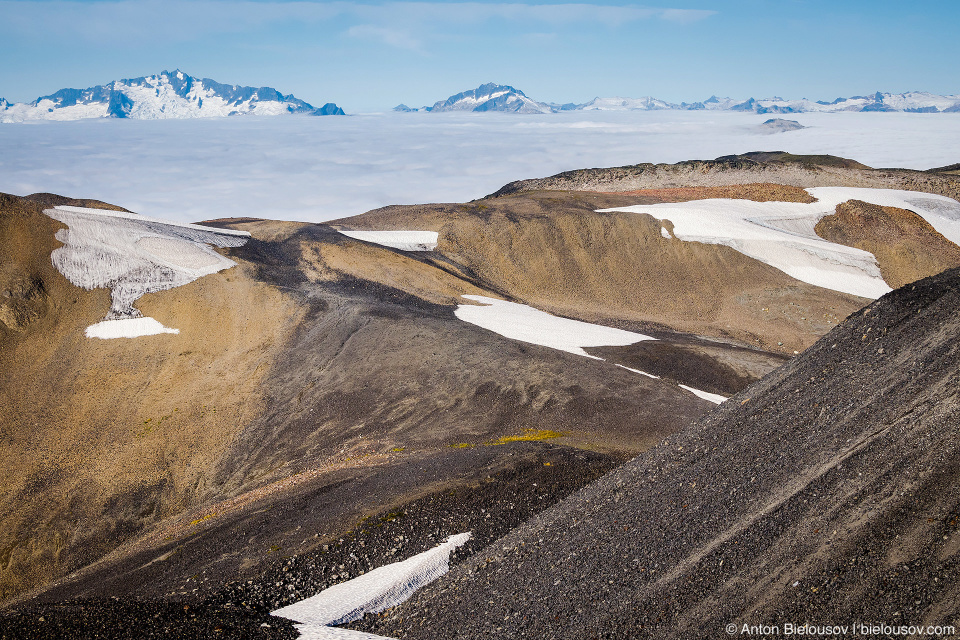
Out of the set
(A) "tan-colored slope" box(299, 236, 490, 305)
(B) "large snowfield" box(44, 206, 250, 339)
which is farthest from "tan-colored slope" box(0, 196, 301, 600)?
(A) "tan-colored slope" box(299, 236, 490, 305)

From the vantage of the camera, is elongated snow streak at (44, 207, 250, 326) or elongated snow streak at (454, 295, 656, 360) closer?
elongated snow streak at (454, 295, 656, 360)

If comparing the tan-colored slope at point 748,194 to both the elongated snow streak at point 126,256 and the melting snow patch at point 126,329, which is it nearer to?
the elongated snow streak at point 126,256

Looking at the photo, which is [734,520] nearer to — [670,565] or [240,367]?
[670,565]

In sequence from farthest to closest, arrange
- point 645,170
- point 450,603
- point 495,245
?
point 645,170, point 495,245, point 450,603

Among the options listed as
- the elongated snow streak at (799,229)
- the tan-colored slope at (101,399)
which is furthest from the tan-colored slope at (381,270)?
the elongated snow streak at (799,229)

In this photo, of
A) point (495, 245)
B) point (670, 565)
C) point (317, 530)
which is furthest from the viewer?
point (495, 245)

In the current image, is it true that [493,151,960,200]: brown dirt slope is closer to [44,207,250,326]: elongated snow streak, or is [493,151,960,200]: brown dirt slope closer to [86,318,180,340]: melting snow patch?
[44,207,250,326]: elongated snow streak

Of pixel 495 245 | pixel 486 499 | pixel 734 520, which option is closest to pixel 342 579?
pixel 486 499
